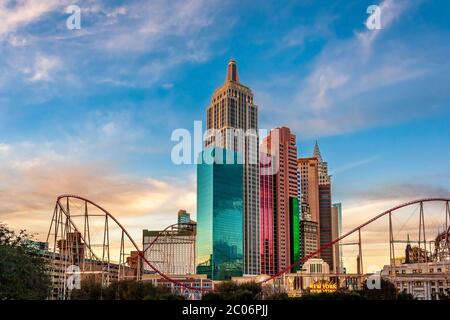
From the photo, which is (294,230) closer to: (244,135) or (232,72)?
(244,135)

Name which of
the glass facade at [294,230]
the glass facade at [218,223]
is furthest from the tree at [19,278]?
the glass facade at [294,230]

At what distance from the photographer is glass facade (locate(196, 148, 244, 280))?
148 m

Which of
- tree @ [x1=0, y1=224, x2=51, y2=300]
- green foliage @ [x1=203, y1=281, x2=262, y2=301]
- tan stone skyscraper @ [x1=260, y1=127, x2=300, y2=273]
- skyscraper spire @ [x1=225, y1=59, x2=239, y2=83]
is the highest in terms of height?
skyscraper spire @ [x1=225, y1=59, x2=239, y2=83]

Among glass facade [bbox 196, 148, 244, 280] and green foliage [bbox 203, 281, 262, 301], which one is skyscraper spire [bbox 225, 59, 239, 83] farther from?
green foliage [bbox 203, 281, 262, 301]

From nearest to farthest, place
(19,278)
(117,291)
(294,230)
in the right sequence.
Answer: (19,278), (117,291), (294,230)

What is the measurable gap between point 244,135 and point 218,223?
110 feet

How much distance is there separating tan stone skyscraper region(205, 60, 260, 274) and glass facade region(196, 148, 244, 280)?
6.22m

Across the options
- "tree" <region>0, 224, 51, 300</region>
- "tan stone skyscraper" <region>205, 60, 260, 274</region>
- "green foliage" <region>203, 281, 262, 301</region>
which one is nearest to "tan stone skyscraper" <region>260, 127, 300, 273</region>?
"tan stone skyscraper" <region>205, 60, 260, 274</region>

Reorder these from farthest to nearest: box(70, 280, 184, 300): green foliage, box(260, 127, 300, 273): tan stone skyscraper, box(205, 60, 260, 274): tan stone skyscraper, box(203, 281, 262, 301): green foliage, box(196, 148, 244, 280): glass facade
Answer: box(260, 127, 300, 273): tan stone skyscraper
box(205, 60, 260, 274): tan stone skyscraper
box(196, 148, 244, 280): glass facade
box(70, 280, 184, 300): green foliage
box(203, 281, 262, 301): green foliage

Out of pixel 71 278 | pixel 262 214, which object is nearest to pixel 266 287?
pixel 71 278

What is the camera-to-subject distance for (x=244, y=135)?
170625 millimetres

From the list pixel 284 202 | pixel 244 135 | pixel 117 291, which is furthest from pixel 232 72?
pixel 117 291
